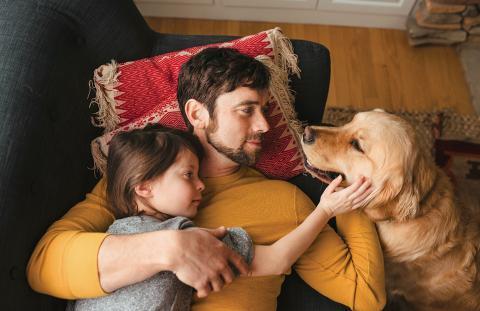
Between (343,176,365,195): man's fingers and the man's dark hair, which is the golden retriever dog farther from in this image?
the man's dark hair

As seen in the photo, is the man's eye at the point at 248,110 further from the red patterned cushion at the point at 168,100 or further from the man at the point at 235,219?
the red patterned cushion at the point at 168,100

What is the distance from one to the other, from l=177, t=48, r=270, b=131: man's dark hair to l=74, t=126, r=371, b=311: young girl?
0.16 m

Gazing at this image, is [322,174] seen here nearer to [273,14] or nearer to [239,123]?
[239,123]

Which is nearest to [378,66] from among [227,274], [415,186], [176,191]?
[415,186]

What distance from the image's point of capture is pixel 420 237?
1309mm

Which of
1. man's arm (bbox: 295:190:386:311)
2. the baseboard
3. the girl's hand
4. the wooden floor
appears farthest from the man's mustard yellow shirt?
the baseboard

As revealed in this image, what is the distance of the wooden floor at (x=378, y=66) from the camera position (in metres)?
2.53

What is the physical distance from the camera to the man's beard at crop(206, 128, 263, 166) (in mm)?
1288

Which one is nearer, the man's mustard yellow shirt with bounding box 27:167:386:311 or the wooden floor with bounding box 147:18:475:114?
the man's mustard yellow shirt with bounding box 27:167:386:311

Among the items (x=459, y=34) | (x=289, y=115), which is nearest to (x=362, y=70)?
(x=459, y=34)

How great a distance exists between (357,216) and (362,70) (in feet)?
5.21

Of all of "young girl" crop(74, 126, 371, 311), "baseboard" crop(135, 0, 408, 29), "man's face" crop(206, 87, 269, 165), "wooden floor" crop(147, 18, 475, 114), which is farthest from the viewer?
"baseboard" crop(135, 0, 408, 29)

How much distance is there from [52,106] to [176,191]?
1.50 ft

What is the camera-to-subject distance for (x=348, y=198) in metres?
1.21
